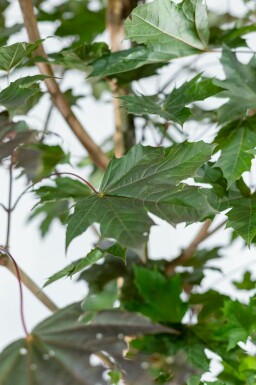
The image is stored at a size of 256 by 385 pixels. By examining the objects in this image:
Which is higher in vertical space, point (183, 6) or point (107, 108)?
point (183, 6)

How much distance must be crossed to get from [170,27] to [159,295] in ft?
0.86

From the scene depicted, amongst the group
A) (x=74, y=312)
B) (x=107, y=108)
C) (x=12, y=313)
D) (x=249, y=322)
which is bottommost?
(x=12, y=313)

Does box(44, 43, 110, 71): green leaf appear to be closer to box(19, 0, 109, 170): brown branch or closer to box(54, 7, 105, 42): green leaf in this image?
box(19, 0, 109, 170): brown branch

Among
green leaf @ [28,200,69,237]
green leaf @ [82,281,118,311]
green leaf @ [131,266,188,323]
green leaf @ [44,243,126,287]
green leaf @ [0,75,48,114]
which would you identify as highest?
green leaf @ [0,75,48,114]

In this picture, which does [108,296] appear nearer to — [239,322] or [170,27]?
[239,322]

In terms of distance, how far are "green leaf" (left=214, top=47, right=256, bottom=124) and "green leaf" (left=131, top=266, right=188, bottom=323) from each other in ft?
0.58

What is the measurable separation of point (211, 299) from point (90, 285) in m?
0.15

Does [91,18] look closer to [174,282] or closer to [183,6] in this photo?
[183,6]

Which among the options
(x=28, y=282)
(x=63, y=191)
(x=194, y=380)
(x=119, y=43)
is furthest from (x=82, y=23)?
(x=194, y=380)

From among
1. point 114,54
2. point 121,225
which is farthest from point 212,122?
point 121,225

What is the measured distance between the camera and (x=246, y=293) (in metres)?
0.91

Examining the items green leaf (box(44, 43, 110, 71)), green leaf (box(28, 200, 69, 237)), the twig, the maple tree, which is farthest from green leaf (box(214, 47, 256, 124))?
green leaf (box(28, 200, 69, 237))

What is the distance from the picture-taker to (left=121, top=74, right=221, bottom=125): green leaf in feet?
1.94

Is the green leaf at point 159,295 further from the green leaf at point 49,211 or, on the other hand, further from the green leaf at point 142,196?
the green leaf at point 49,211
